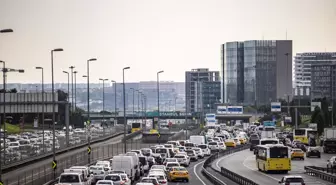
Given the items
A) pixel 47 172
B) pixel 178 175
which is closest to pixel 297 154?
pixel 178 175

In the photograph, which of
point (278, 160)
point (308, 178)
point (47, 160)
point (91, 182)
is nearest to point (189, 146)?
point (47, 160)

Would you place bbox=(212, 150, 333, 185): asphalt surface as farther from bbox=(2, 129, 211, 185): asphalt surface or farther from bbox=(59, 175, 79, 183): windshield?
bbox=(59, 175, 79, 183): windshield

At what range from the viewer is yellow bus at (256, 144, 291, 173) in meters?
74.5

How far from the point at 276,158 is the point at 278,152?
1281mm

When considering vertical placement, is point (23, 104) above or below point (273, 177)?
above

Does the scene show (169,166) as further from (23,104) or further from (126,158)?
(23,104)

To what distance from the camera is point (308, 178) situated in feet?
224

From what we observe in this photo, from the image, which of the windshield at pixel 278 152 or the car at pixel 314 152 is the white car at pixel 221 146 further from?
the windshield at pixel 278 152

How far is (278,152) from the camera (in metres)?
74.2

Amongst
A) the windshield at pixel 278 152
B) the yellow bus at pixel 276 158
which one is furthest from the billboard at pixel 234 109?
the windshield at pixel 278 152

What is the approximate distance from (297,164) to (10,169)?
3226 cm

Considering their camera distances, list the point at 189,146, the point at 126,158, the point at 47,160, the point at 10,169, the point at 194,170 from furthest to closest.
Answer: the point at 189,146
the point at 47,160
the point at 194,170
the point at 10,169
the point at 126,158

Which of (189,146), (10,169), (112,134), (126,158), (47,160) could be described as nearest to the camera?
(126,158)

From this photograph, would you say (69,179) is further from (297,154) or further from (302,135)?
(302,135)
